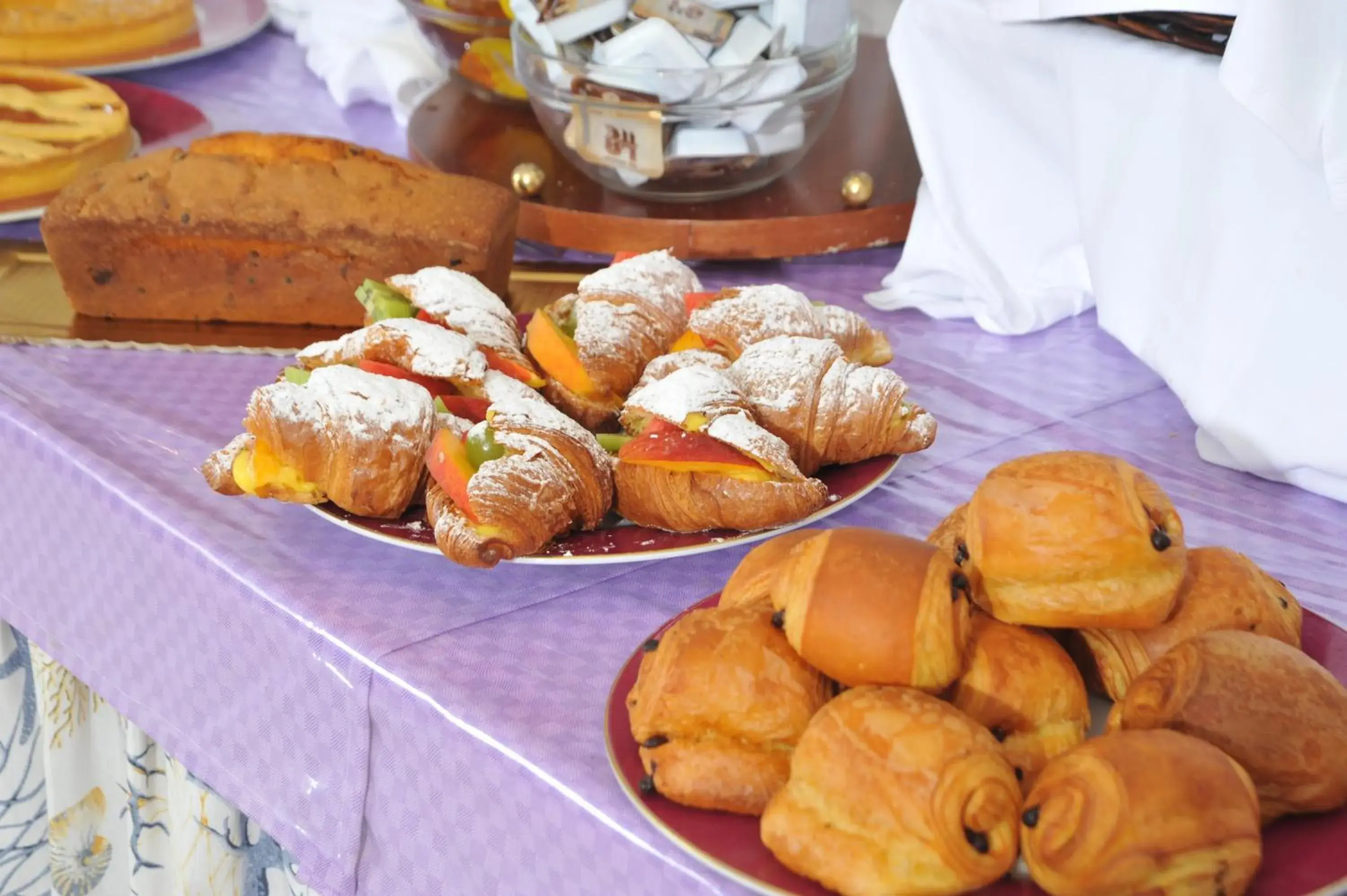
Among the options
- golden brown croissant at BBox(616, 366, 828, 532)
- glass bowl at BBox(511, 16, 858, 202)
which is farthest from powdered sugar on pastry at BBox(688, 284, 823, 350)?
glass bowl at BBox(511, 16, 858, 202)

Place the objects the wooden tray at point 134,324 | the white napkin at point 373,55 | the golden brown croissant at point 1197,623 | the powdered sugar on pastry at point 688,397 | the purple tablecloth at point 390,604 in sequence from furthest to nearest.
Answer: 1. the white napkin at point 373,55
2. the wooden tray at point 134,324
3. the powdered sugar on pastry at point 688,397
4. the purple tablecloth at point 390,604
5. the golden brown croissant at point 1197,623

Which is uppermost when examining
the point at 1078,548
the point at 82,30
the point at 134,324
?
the point at 1078,548

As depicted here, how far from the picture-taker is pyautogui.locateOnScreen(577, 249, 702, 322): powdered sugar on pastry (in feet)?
3.27

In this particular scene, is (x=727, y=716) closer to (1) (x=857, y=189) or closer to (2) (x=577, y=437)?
(2) (x=577, y=437)

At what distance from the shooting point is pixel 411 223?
3.96 feet

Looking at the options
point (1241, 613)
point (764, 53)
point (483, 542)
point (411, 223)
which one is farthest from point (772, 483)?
point (764, 53)

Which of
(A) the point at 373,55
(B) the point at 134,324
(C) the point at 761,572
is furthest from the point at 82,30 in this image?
(C) the point at 761,572

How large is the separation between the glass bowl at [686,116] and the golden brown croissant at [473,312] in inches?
13.9

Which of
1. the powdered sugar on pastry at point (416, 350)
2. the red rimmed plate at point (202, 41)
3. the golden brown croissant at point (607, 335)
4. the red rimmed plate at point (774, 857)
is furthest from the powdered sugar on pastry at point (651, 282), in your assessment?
the red rimmed plate at point (202, 41)

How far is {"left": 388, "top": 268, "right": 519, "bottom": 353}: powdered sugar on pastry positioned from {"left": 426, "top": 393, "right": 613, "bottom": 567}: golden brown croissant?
122 millimetres

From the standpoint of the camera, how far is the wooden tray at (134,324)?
1.19 m

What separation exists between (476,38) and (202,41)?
537mm

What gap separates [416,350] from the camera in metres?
0.90

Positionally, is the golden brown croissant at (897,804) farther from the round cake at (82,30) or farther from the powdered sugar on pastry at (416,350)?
the round cake at (82,30)
